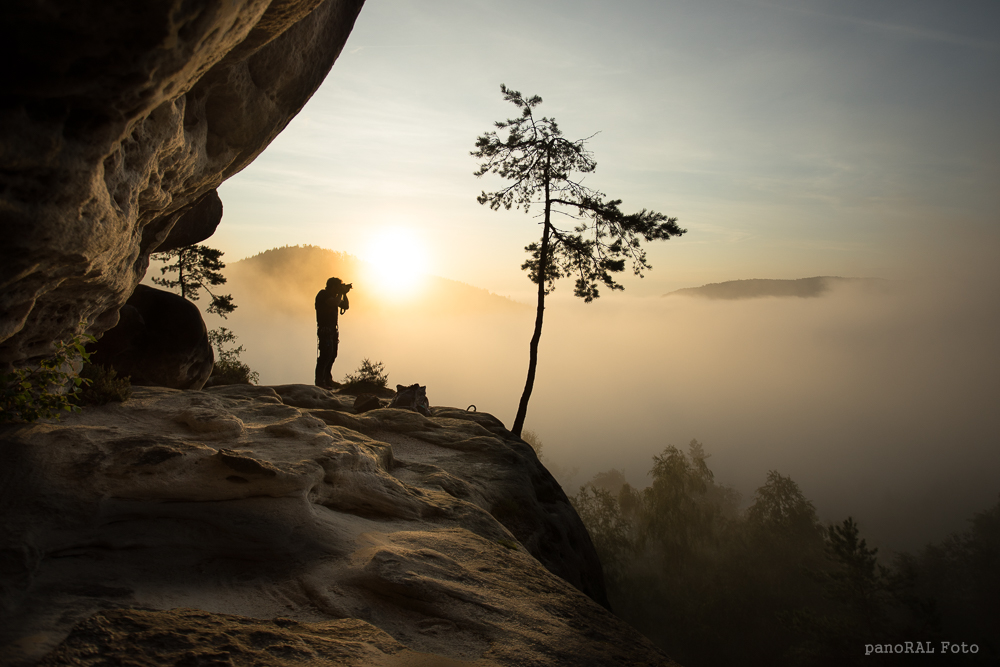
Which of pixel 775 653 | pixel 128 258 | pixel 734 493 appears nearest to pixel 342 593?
pixel 128 258

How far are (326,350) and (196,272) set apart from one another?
29.1ft

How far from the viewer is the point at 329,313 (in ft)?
54.1

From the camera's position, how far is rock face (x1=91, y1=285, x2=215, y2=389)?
39.3 ft

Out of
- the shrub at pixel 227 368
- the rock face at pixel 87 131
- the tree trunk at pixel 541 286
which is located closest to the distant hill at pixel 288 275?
the shrub at pixel 227 368

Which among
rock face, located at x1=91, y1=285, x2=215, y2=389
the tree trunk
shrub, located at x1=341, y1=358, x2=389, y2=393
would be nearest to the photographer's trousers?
shrub, located at x1=341, y1=358, x2=389, y2=393

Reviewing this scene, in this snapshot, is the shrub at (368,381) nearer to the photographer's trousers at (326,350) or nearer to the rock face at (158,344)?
the photographer's trousers at (326,350)

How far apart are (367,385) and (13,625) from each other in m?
15.1

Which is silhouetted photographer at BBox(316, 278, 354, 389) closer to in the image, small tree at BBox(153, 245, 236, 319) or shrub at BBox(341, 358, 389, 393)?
shrub at BBox(341, 358, 389, 393)

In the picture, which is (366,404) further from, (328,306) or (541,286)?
(541,286)

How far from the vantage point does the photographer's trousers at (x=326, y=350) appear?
16781 millimetres

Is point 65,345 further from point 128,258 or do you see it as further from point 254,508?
point 254,508

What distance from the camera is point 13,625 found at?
2.81 meters

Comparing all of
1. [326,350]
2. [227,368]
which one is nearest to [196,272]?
[227,368]

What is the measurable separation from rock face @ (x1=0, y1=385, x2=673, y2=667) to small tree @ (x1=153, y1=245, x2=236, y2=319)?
16765 mm
